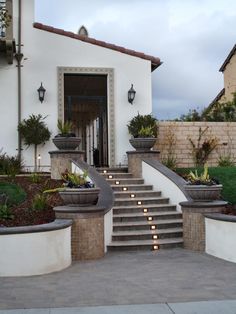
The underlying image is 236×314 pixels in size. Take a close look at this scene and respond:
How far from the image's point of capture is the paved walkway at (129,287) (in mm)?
5797

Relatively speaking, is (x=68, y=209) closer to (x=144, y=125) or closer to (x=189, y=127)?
(x=144, y=125)

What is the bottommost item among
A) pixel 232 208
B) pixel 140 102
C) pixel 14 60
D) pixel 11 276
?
pixel 11 276

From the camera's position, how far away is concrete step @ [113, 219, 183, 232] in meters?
10.6

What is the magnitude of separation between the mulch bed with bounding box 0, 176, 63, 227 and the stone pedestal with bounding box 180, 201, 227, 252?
2.76m

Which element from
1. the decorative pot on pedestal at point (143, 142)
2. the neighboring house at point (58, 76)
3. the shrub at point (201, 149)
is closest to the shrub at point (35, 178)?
the neighboring house at point (58, 76)

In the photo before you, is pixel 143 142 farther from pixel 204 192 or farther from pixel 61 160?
pixel 204 192

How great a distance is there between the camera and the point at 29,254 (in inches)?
307

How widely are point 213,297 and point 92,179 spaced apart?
228 inches

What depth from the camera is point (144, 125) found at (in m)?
15.2

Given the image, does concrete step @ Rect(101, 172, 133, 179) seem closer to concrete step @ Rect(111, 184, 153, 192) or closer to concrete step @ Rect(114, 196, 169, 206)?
concrete step @ Rect(111, 184, 153, 192)

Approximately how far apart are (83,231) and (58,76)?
765 cm

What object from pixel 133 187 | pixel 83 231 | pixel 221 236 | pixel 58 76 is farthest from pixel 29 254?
pixel 58 76

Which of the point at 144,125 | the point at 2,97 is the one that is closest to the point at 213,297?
the point at 144,125

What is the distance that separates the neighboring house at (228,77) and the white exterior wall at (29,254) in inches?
938
